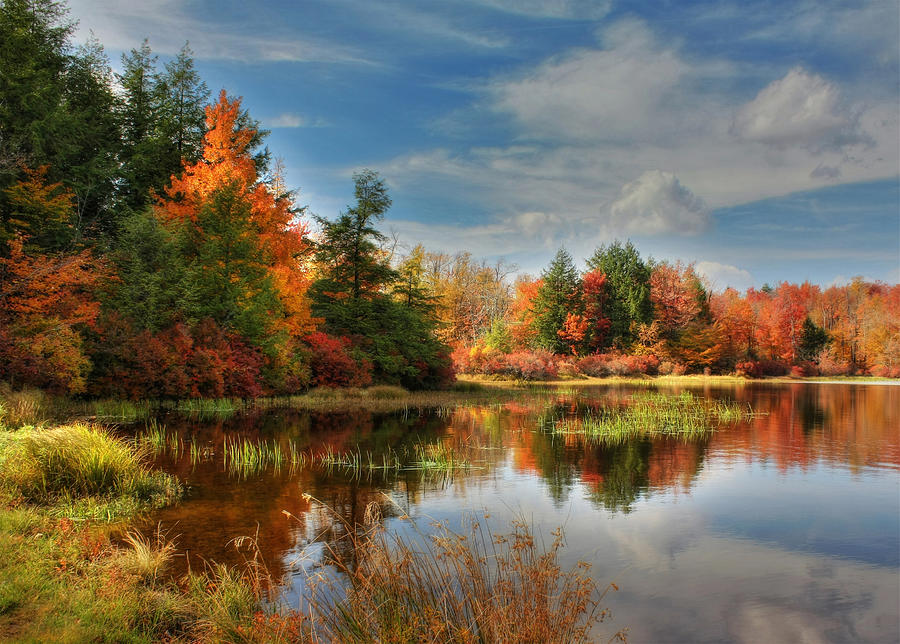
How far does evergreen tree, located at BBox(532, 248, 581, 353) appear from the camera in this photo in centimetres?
6156

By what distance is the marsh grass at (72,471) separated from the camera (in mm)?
9453

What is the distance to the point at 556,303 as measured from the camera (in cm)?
6247

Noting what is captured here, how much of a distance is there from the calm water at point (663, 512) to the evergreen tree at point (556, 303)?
4055cm

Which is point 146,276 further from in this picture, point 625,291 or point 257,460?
point 625,291

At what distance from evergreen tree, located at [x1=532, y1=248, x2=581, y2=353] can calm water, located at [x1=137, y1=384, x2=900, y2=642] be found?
4055 cm

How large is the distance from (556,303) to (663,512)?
52048 millimetres

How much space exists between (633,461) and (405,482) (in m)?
6.90

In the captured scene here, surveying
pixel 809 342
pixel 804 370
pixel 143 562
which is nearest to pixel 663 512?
pixel 143 562

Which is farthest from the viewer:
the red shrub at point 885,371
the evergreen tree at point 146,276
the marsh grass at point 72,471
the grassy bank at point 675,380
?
the red shrub at point 885,371

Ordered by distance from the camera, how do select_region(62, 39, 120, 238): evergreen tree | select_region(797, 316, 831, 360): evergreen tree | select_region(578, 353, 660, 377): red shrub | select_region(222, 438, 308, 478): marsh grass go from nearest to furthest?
select_region(222, 438, 308, 478): marsh grass < select_region(62, 39, 120, 238): evergreen tree < select_region(578, 353, 660, 377): red shrub < select_region(797, 316, 831, 360): evergreen tree

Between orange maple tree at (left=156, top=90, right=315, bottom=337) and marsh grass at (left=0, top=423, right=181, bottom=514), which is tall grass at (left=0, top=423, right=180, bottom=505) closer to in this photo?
marsh grass at (left=0, top=423, right=181, bottom=514)

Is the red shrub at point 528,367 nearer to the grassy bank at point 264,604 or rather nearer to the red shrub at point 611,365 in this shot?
the red shrub at point 611,365

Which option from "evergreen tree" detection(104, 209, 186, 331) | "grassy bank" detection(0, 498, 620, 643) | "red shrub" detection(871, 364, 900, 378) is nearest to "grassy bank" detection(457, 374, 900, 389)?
"red shrub" detection(871, 364, 900, 378)

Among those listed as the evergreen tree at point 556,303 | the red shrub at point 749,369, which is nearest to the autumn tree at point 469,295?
the evergreen tree at point 556,303
